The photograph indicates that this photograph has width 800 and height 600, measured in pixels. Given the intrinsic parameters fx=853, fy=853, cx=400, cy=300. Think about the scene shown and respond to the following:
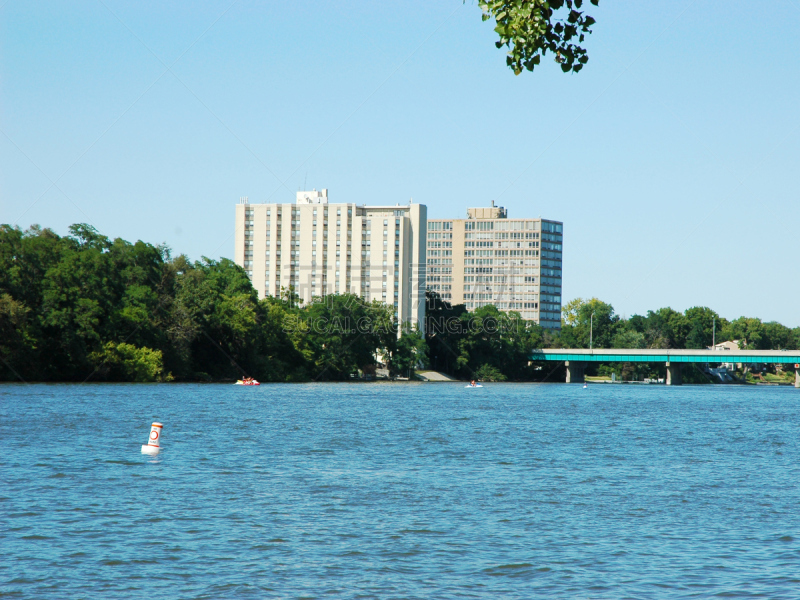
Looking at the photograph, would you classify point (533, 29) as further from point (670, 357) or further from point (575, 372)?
point (575, 372)

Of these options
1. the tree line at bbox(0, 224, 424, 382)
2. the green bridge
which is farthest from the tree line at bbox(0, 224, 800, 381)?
the green bridge

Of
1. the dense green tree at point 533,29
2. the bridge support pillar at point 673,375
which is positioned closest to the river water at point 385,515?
the dense green tree at point 533,29

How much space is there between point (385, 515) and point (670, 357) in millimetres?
152954

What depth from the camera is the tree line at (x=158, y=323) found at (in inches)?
3339

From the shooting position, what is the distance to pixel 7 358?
265 ft

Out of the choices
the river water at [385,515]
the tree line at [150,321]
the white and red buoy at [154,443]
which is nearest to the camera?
the river water at [385,515]

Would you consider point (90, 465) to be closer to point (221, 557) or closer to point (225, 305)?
point (221, 557)

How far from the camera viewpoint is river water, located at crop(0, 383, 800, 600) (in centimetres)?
1653

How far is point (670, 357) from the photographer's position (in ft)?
545

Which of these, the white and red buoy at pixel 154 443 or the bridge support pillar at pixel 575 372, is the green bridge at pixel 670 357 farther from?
the white and red buoy at pixel 154 443

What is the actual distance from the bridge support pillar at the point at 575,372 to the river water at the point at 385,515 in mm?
140987

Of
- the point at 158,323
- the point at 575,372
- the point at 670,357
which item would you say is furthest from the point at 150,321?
the point at 575,372

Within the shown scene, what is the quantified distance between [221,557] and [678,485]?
1807cm

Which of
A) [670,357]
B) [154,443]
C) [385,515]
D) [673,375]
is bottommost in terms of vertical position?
[673,375]
